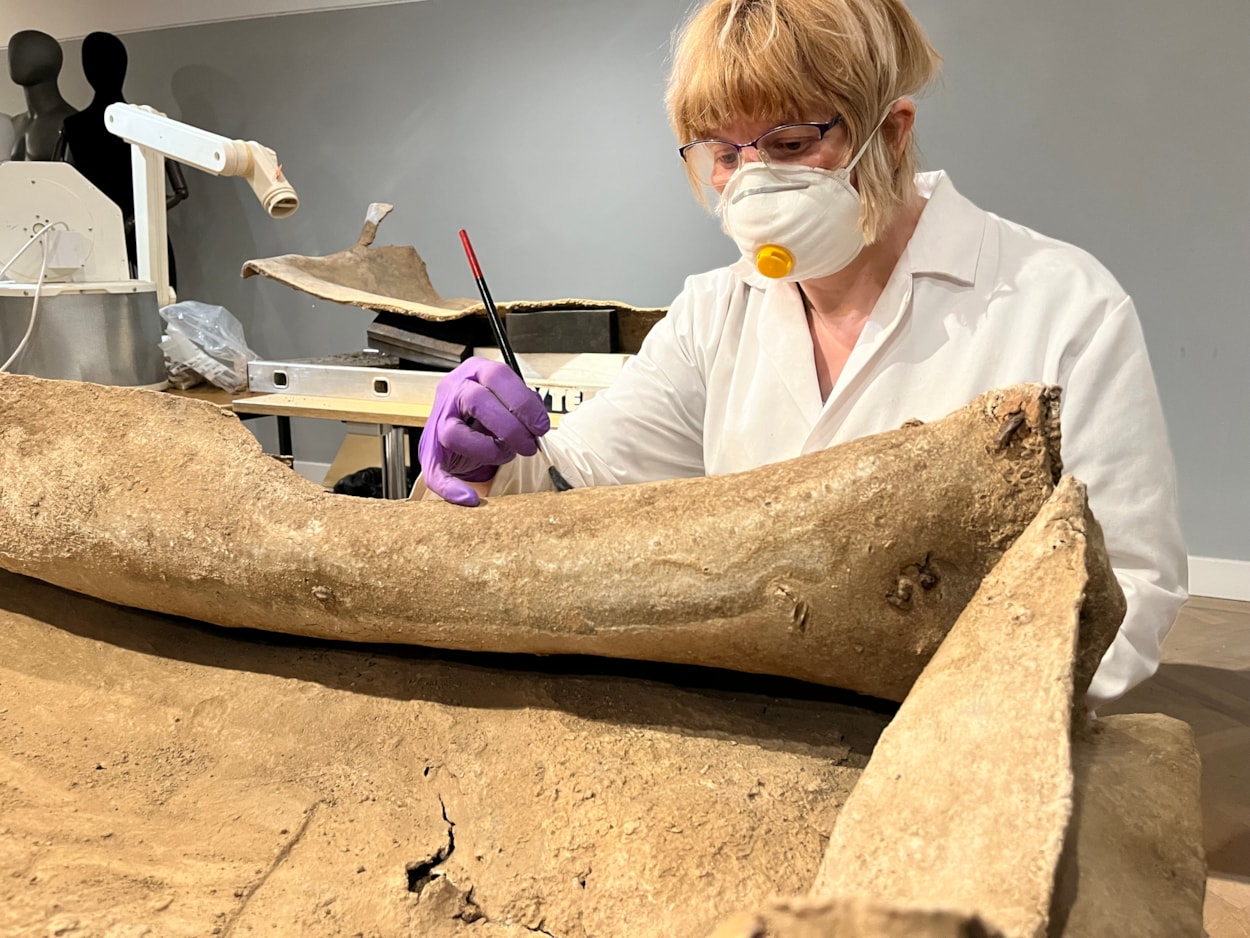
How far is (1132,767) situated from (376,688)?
2.33 feet

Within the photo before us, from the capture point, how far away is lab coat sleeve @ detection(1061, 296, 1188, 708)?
3.17 feet

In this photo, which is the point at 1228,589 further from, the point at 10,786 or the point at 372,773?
the point at 10,786

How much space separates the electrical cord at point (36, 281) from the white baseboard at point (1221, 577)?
3.03 m

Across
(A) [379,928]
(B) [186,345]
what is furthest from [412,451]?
(A) [379,928]

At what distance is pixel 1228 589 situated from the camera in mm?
2641

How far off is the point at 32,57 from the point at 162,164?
4.50 ft

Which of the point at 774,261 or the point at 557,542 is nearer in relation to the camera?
the point at 557,542

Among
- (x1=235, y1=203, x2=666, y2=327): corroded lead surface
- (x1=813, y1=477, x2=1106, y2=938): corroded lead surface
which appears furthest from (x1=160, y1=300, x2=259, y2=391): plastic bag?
(x1=813, y1=477, x2=1106, y2=938): corroded lead surface

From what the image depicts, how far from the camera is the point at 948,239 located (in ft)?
3.83

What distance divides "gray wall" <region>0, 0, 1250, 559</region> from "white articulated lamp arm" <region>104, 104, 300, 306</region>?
0.98 m

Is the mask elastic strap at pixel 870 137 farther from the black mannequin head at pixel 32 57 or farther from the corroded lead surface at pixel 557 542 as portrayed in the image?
the black mannequin head at pixel 32 57

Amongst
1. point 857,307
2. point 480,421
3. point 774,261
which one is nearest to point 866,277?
point 857,307

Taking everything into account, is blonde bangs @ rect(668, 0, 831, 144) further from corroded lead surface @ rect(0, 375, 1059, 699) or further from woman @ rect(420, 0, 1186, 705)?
corroded lead surface @ rect(0, 375, 1059, 699)

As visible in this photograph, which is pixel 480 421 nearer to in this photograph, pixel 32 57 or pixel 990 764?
pixel 990 764
